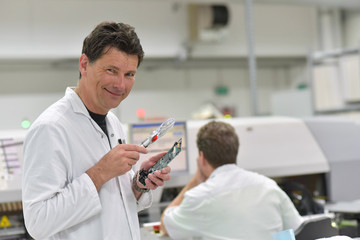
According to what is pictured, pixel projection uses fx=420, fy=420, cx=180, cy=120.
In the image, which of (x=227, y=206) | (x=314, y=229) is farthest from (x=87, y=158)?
(x=314, y=229)

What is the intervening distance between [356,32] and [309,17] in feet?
2.22

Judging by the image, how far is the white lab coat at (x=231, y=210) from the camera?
5.38 ft

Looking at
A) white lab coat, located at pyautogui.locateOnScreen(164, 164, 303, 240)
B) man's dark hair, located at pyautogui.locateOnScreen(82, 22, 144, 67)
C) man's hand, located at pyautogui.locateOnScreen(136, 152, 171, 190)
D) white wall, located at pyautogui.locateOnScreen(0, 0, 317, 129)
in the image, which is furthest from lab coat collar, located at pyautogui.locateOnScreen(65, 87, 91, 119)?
white wall, located at pyautogui.locateOnScreen(0, 0, 317, 129)

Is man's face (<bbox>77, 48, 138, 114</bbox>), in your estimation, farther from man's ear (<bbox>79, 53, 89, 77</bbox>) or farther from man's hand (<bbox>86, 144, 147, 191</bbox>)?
man's hand (<bbox>86, 144, 147, 191</bbox>)

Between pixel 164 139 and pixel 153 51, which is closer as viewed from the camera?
pixel 164 139

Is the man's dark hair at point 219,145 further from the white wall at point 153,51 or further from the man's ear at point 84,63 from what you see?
the white wall at point 153,51

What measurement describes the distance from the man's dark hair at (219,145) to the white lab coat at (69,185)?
0.67m

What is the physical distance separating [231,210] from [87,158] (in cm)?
77

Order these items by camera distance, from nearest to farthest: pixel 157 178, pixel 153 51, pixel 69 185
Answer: pixel 69 185 < pixel 157 178 < pixel 153 51

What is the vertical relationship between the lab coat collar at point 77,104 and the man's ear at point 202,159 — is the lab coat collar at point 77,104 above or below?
above

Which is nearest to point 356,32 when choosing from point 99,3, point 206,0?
point 206,0

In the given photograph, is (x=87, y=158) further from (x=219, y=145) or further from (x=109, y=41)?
(x=219, y=145)

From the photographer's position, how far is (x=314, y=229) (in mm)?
1565

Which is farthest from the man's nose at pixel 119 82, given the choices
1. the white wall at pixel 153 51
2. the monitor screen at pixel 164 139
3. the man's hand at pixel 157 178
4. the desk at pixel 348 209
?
the white wall at pixel 153 51
